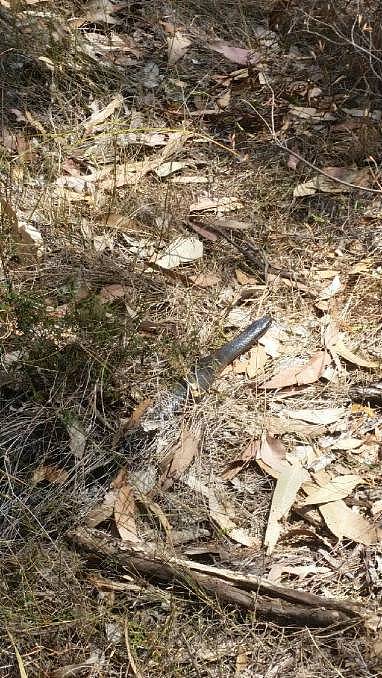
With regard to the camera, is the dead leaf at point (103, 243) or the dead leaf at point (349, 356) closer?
the dead leaf at point (349, 356)

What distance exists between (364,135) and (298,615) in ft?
8.17

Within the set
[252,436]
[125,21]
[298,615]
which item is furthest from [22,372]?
[125,21]

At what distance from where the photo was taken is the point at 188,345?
10.4 ft

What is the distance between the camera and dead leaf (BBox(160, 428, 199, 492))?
287 cm

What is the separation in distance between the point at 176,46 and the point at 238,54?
1.17 feet

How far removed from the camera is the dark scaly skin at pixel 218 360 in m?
3.05

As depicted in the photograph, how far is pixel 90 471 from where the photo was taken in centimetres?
284

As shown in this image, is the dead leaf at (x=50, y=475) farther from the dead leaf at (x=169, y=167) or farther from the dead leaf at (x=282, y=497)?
the dead leaf at (x=169, y=167)

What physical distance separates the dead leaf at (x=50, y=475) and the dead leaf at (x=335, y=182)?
71.7 inches

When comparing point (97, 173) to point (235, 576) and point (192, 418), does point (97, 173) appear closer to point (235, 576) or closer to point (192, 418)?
point (192, 418)

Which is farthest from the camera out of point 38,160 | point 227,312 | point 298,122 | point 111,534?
point 298,122

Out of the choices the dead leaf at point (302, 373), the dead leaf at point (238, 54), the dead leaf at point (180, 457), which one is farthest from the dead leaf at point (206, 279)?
the dead leaf at point (238, 54)

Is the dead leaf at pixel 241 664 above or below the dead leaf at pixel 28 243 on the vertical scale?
below

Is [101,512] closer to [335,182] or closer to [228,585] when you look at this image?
[228,585]
